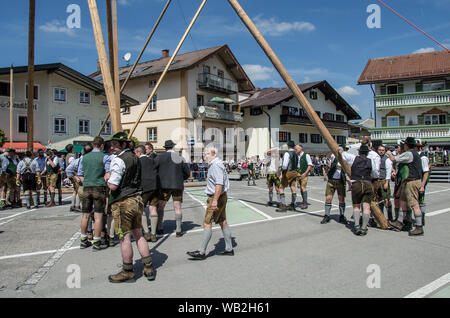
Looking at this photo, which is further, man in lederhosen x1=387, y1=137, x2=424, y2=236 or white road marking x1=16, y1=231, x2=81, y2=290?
man in lederhosen x1=387, y1=137, x2=424, y2=236

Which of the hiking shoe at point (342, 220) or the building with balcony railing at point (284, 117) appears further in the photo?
the building with balcony railing at point (284, 117)

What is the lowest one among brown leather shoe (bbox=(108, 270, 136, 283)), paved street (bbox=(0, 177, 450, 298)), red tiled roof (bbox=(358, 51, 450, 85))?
paved street (bbox=(0, 177, 450, 298))

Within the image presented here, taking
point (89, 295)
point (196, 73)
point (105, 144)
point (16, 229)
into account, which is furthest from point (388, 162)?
point (196, 73)

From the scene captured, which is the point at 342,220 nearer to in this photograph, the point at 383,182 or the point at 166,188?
the point at 383,182

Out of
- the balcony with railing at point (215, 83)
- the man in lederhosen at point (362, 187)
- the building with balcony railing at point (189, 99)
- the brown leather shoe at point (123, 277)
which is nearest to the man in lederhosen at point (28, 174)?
the brown leather shoe at point (123, 277)

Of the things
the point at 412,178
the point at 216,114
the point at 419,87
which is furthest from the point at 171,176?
the point at 419,87

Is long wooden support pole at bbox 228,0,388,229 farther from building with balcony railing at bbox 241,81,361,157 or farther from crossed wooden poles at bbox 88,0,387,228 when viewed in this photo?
building with balcony railing at bbox 241,81,361,157

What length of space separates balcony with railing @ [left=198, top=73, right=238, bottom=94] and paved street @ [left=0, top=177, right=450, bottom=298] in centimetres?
2870

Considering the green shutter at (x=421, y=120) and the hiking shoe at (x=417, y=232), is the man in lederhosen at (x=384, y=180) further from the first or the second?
the green shutter at (x=421, y=120)

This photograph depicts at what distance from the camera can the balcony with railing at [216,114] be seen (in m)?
34.8

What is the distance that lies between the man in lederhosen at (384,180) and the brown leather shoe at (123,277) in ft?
19.8

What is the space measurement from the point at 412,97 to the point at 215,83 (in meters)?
20.9

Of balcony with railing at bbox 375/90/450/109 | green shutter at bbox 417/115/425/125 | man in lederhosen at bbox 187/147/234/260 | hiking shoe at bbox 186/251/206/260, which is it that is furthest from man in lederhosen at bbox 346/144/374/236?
green shutter at bbox 417/115/425/125

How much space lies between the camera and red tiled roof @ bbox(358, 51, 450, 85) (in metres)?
38.1
